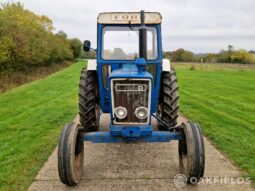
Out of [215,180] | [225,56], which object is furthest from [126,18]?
[225,56]

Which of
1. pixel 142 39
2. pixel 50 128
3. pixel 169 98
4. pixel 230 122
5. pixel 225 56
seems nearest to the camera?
pixel 142 39

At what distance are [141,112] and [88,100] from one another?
1.50 meters

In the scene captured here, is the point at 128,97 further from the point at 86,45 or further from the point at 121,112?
the point at 86,45

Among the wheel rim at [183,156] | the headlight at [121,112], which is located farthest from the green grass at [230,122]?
the headlight at [121,112]

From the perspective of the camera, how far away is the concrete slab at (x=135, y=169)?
4.27m

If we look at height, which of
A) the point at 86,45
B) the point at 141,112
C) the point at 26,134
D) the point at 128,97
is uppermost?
the point at 86,45

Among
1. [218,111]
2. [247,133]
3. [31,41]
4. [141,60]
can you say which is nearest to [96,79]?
[141,60]

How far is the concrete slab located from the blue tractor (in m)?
0.23

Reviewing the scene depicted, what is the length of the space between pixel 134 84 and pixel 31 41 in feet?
81.0

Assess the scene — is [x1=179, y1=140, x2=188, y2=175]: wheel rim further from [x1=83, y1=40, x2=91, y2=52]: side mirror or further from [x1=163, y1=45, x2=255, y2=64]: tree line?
[x1=163, y1=45, x2=255, y2=64]: tree line

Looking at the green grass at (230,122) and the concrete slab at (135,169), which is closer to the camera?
the concrete slab at (135,169)

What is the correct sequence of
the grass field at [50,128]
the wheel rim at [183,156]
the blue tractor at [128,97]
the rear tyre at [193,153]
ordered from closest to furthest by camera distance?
the rear tyre at [193,153] → the blue tractor at [128,97] → the wheel rim at [183,156] → the grass field at [50,128]

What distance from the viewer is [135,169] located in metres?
4.86

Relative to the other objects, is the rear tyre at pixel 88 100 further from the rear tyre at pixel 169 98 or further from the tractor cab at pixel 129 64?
the rear tyre at pixel 169 98
